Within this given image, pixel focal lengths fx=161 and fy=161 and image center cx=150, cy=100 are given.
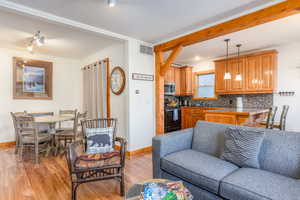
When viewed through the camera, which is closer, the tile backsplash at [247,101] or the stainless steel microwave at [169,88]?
the tile backsplash at [247,101]

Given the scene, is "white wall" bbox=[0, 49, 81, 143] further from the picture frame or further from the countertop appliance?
the countertop appliance

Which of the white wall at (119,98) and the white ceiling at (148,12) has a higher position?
the white ceiling at (148,12)

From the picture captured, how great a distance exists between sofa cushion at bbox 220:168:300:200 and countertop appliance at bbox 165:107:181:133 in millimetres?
3689

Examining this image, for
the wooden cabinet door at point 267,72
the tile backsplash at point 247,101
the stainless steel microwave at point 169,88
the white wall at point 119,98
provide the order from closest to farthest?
the white wall at point 119,98
the wooden cabinet door at point 267,72
the tile backsplash at point 247,101
the stainless steel microwave at point 169,88

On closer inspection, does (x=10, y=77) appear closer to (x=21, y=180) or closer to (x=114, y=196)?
(x=21, y=180)

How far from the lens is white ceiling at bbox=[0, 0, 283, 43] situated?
7.30 feet

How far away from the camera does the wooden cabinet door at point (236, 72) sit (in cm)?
451

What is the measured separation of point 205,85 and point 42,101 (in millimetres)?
5311

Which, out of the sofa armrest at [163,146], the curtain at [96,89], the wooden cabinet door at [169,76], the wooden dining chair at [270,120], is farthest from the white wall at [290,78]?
→ the curtain at [96,89]

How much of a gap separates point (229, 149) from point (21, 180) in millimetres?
2944

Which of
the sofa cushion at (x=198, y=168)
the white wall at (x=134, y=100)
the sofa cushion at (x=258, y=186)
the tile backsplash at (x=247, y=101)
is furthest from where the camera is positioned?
the tile backsplash at (x=247, y=101)

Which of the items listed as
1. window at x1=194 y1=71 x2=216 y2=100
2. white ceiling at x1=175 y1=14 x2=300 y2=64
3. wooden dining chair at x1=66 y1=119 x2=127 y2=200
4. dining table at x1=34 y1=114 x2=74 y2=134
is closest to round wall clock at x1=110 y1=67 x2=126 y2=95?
dining table at x1=34 y1=114 x2=74 y2=134

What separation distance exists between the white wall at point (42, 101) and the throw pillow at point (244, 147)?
503 centimetres

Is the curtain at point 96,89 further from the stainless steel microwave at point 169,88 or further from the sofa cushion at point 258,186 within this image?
the sofa cushion at point 258,186
